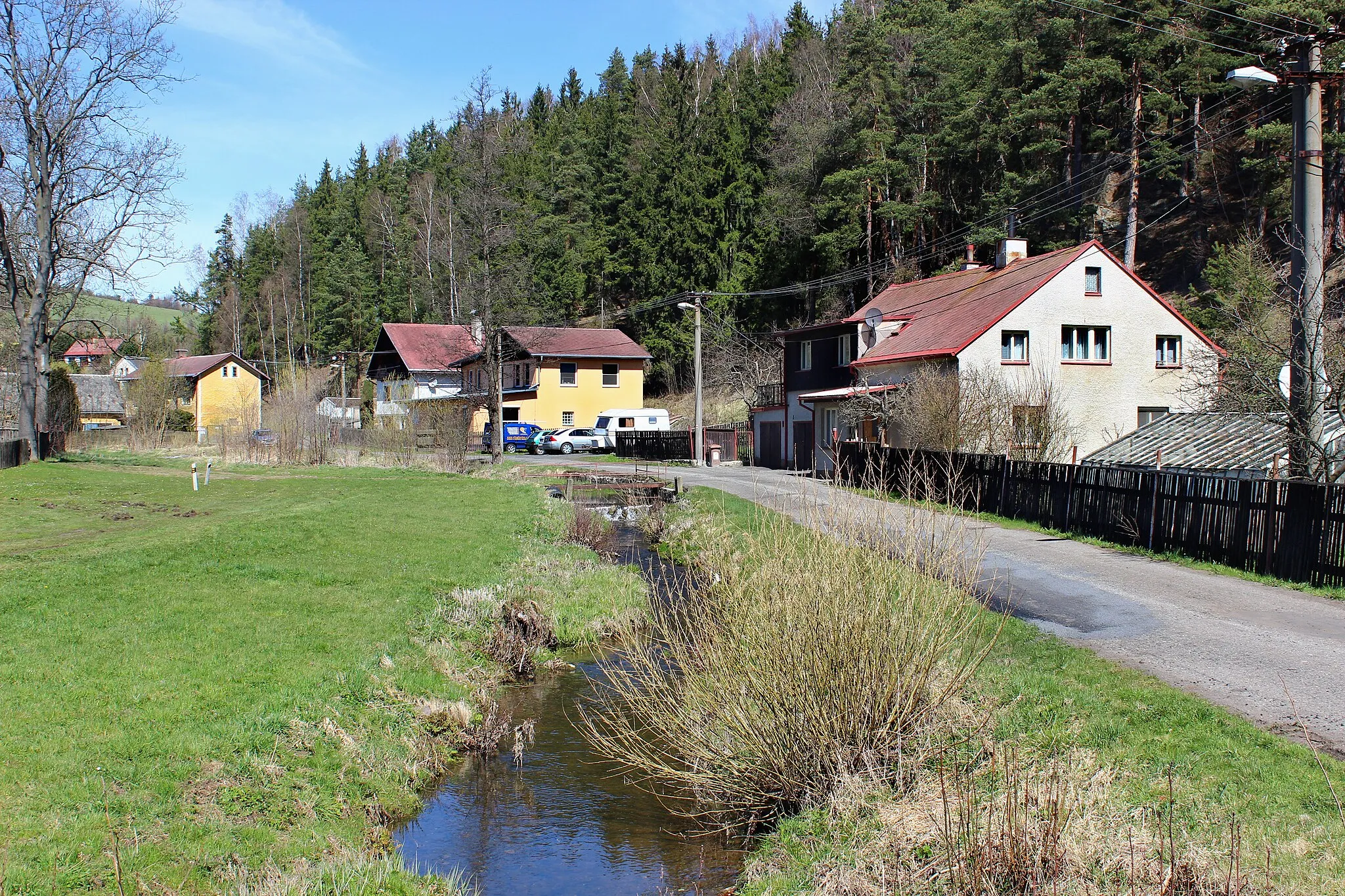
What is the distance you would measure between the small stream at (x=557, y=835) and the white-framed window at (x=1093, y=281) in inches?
1142

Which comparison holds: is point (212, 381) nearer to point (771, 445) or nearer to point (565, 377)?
point (565, 377)

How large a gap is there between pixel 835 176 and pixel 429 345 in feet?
103

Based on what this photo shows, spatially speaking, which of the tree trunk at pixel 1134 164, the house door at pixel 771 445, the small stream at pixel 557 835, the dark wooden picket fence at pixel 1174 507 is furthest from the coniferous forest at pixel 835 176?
the small stream at pixel 557 835

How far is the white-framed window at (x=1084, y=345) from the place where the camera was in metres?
32.7

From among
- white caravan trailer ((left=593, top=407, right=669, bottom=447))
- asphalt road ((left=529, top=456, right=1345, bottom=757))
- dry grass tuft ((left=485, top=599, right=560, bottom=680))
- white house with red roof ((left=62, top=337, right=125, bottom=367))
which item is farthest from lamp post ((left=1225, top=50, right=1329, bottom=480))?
white house with red roof ((left=62, top=337, right=125, bottom=367))

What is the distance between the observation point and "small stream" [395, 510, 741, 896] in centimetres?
678

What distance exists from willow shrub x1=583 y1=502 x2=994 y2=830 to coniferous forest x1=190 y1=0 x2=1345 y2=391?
43.0 feet

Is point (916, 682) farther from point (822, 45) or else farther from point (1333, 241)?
point (822, 45)

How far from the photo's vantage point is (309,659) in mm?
9211

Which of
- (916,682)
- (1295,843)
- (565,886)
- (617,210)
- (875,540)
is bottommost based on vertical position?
(565,886)

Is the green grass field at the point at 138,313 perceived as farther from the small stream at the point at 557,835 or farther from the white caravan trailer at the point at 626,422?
the small stream at the point at 557,835

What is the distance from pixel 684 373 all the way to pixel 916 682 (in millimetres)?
54866

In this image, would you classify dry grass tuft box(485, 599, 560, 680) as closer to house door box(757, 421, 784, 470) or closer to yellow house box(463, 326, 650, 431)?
house door box(757, 421, 784, 470)

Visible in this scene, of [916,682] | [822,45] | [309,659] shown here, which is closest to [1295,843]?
[916,682]
